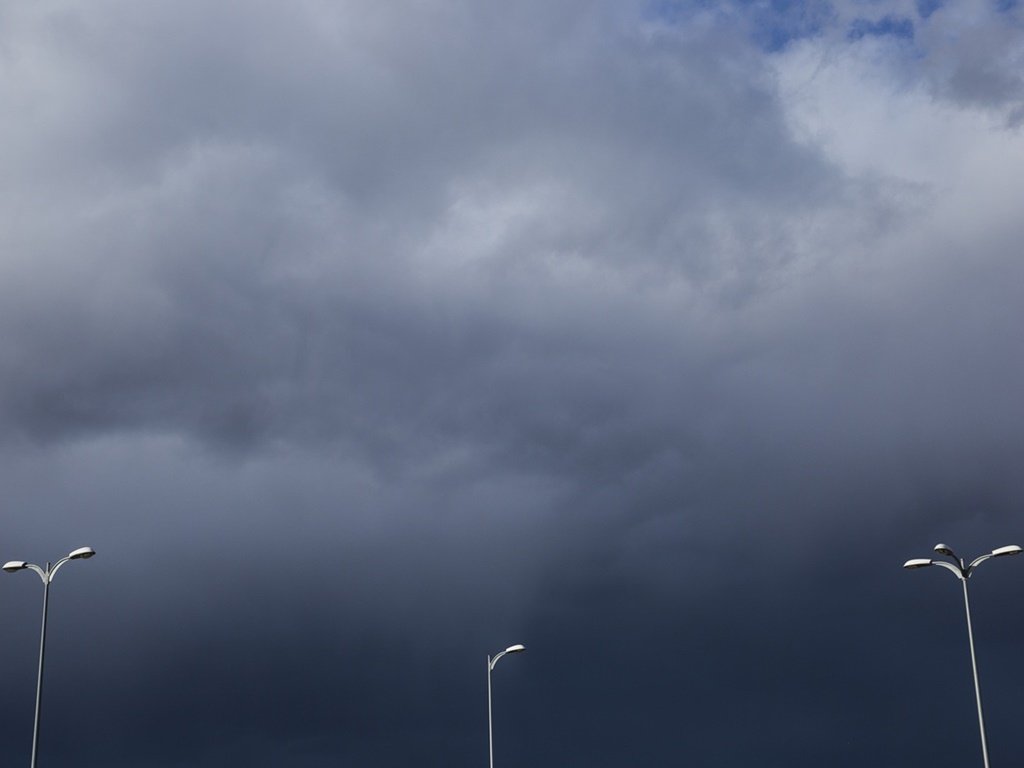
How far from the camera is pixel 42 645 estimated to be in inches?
1951

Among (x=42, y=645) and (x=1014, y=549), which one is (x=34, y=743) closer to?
(x=42, y=645)

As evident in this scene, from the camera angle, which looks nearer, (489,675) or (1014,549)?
(1014,549)

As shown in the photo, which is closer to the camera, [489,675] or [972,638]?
[972,638]

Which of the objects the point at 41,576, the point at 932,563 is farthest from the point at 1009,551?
the point at 41,576

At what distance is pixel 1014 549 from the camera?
4844 cm

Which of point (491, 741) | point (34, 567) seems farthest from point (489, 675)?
point (34, 567)

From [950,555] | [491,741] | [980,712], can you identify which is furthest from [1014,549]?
[491,741]

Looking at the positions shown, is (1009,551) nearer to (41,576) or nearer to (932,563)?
(932,563)

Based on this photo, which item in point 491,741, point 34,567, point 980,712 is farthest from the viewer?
point 491,741

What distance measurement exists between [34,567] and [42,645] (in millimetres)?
3193

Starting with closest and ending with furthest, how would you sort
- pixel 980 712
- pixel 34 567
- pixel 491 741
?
pixel 980 712
pixel 34 567
pixel 491 741

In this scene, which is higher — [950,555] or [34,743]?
[950,555]

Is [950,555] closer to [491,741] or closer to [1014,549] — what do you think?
[1014,549]

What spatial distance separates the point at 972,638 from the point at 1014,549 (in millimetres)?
3994
